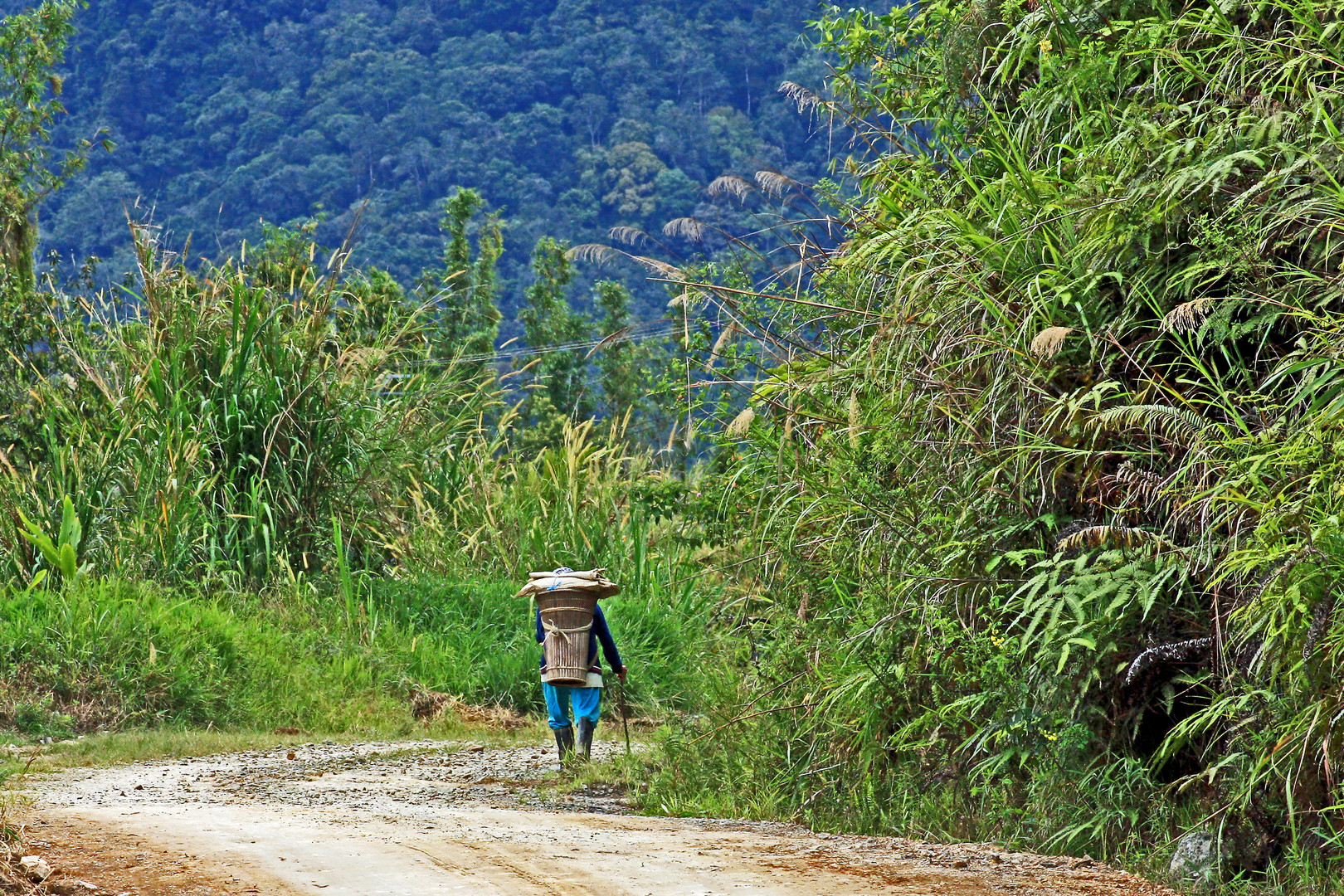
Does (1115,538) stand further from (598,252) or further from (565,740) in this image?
(565,740)

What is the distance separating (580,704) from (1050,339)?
4724mm

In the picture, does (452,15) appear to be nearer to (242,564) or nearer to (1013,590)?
(242,564)

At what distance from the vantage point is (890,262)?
7.08 meters

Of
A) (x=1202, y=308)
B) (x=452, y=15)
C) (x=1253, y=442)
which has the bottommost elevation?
(x=1253, y=442)

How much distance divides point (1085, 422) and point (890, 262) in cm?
151

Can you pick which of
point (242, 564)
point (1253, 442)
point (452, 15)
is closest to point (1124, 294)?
point (1253, 442)

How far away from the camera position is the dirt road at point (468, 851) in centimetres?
493

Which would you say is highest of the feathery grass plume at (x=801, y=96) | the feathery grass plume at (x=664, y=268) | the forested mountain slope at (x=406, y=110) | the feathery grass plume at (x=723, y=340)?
the forested mountain slope at (x=406, y=110)

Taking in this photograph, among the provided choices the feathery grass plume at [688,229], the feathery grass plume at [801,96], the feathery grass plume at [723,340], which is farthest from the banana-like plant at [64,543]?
the feathery grass plume at [801,96]

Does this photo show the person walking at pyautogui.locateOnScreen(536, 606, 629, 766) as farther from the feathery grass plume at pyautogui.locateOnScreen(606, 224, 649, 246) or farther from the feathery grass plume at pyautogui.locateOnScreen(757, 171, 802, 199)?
the feathery grass plume at pyautogui.locateOnScreen(757, 171, 802, 199)

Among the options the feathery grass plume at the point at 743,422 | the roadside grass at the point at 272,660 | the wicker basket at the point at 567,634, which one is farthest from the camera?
the roadside grass at the point at 272,660

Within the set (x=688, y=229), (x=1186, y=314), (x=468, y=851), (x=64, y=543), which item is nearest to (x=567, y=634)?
(x=688, y=229)

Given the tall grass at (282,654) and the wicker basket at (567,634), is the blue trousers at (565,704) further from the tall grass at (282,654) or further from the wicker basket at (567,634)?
the tall grass at (282,654)

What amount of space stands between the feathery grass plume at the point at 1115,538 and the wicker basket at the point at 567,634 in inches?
164
